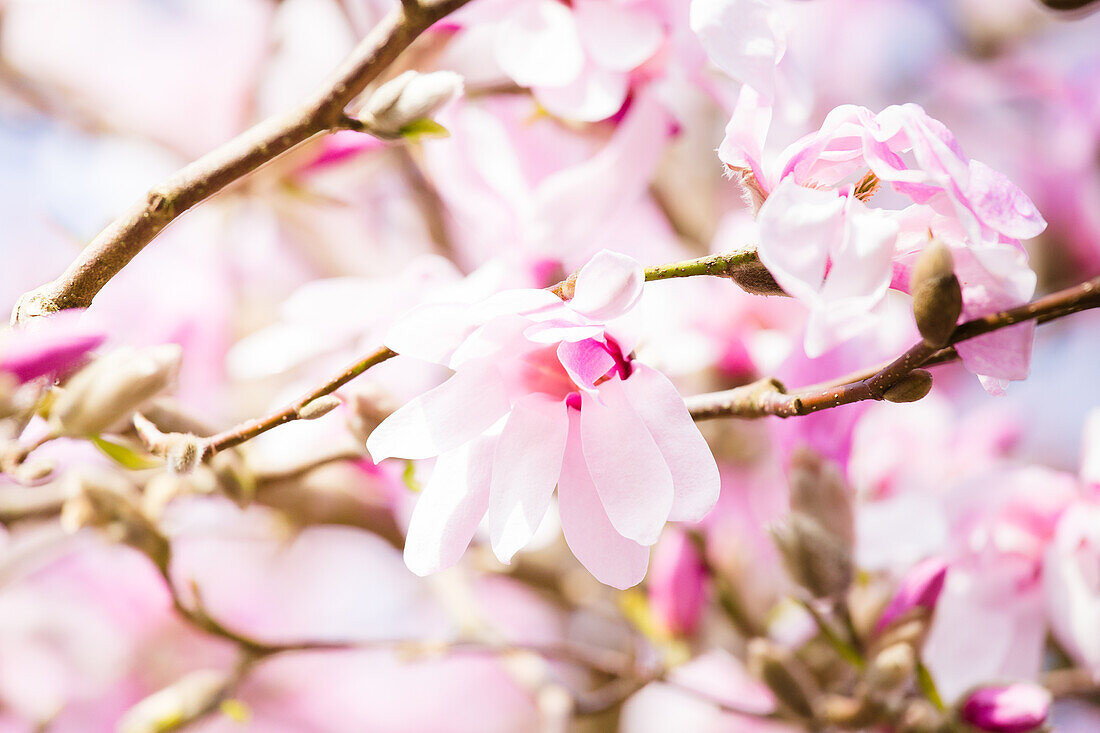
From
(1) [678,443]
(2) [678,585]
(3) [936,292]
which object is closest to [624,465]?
(1) [678,443]

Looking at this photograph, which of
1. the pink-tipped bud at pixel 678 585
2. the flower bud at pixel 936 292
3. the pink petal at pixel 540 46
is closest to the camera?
the flower bud at pixel 936 292

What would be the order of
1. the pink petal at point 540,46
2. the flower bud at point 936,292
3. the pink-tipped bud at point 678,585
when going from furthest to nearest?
the pink-tipped bud at point 678,585 < the pink petal at point 540,46 < the flower bud at point 936,292

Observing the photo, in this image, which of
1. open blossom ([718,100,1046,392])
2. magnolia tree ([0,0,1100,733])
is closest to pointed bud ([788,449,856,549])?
magnolia tree ([0,0,1100,733])

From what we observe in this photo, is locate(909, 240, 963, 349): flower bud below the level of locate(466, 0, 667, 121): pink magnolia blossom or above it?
below

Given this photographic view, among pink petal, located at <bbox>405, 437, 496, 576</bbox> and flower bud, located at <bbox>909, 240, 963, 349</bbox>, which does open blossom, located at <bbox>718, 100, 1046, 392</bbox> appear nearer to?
flower bud, located at <bbox>909, 240, 963, 349</bbox>

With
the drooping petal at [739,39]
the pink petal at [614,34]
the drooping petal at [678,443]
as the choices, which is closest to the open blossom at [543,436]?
the drooping petal at [678,443]

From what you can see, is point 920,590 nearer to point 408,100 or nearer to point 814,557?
point 814,557

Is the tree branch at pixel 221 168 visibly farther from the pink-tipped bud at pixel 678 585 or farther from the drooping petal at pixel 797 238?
the pink-tipped bud at pixel 678 585

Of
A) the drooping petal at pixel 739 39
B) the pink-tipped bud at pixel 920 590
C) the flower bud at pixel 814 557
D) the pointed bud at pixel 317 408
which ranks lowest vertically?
the pink-tipped bud at pixel 920 590
